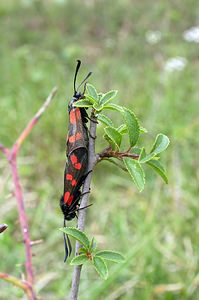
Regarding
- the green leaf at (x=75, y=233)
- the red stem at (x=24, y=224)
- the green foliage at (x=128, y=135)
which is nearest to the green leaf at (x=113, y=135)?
the green foliage at (x=128, y=135)

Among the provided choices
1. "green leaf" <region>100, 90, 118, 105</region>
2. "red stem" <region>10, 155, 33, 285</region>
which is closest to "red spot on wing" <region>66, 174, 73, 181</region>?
"green leaf" <region>100, 90, 118, 105</region>

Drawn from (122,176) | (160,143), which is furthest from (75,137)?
(122,176)

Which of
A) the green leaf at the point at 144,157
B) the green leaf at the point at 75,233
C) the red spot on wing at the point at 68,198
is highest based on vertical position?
the green leaf at the point at 144,157

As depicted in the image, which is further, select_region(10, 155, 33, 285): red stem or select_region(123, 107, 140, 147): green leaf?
select_region(10, 155, 33, 285): red stem

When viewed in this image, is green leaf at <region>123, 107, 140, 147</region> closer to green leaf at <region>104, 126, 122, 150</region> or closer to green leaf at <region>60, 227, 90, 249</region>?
green leaf at <region>104, 126, 122, 150</region>

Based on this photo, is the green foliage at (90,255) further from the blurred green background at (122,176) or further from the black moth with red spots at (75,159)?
the blurred green background at (122,176)

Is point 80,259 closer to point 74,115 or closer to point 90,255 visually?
point 90,255
